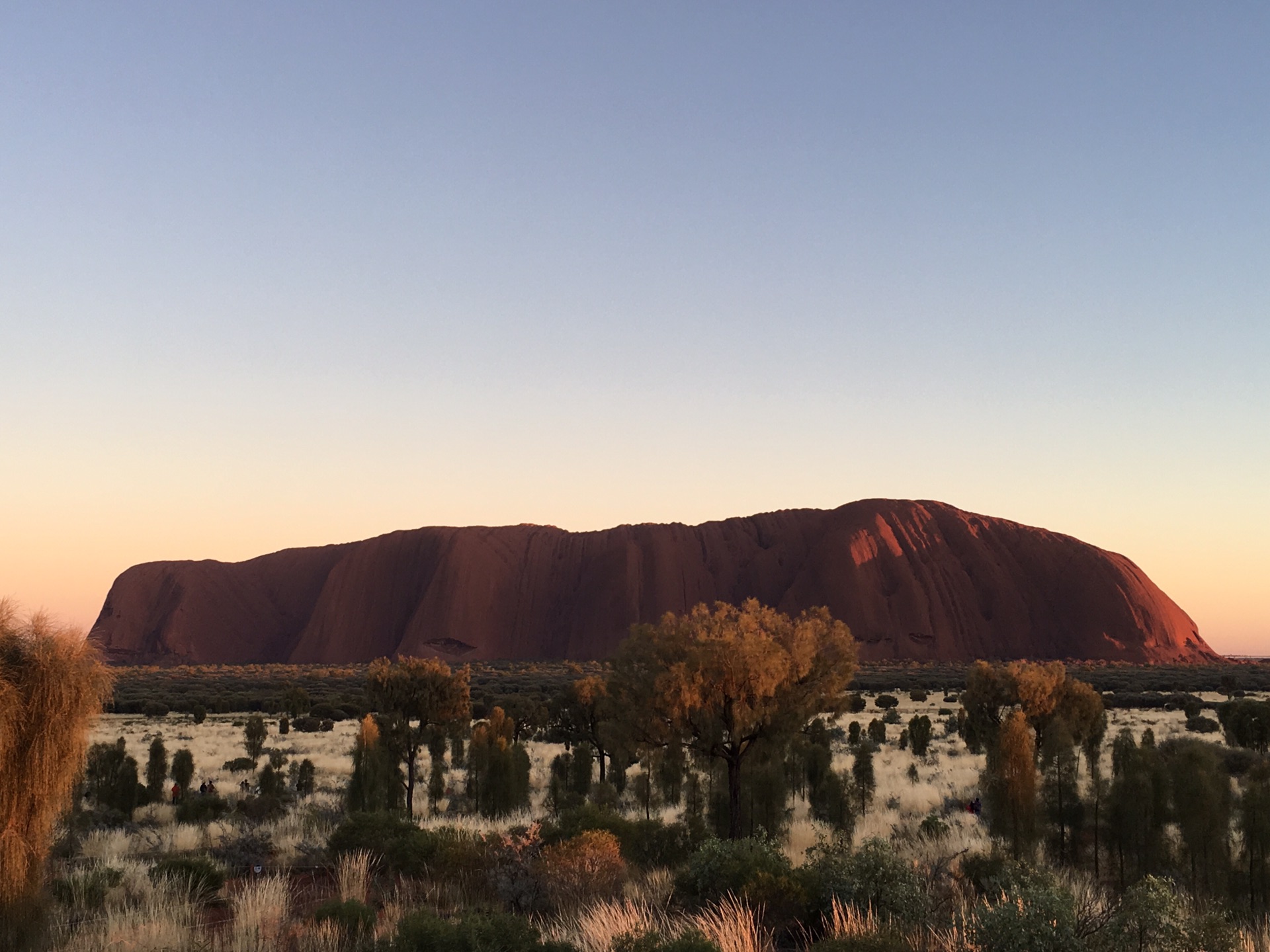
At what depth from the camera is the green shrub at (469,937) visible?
8.25m

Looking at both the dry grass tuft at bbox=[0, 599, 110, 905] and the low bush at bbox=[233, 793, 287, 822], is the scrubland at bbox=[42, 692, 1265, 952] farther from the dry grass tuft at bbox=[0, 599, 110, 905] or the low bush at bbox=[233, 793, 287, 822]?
the dry grass tuft at bbox=[0, 599, 110, 905]

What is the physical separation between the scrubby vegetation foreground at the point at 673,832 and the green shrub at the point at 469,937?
0.08 ft

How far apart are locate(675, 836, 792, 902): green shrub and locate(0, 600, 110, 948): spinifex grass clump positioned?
671 cm

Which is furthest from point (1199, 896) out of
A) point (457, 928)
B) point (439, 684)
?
point (439, 684)

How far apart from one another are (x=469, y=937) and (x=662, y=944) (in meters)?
1.84

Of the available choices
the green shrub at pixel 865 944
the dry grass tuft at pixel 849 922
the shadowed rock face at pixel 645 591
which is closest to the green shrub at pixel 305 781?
the dry grass tuft at pixel 849 922

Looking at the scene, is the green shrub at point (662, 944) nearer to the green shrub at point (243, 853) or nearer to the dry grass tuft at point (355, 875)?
the dry grass tuft at point (355, 875)

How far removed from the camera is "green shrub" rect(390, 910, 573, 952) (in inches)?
325

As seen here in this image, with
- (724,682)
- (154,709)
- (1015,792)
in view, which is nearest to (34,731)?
(724,682)

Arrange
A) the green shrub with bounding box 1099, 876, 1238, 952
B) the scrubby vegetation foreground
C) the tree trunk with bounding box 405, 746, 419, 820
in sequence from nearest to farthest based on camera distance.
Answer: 1. the green shrub with bounding box 1099, 876, 1238, 952
2. the scrubby vegetation foreground
3. the tree trunk with bounding box 405, 746, 419, 820

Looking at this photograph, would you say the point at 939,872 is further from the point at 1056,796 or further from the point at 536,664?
the point at 536,664

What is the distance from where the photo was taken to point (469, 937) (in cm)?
823

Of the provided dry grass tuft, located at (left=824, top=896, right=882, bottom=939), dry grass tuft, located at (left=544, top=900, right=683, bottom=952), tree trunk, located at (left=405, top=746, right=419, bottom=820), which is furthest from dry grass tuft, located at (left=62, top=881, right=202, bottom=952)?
tree trunk, located at (left=405, top=746, right=419, bottom=820)

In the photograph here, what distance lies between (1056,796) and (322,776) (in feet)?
71.3
